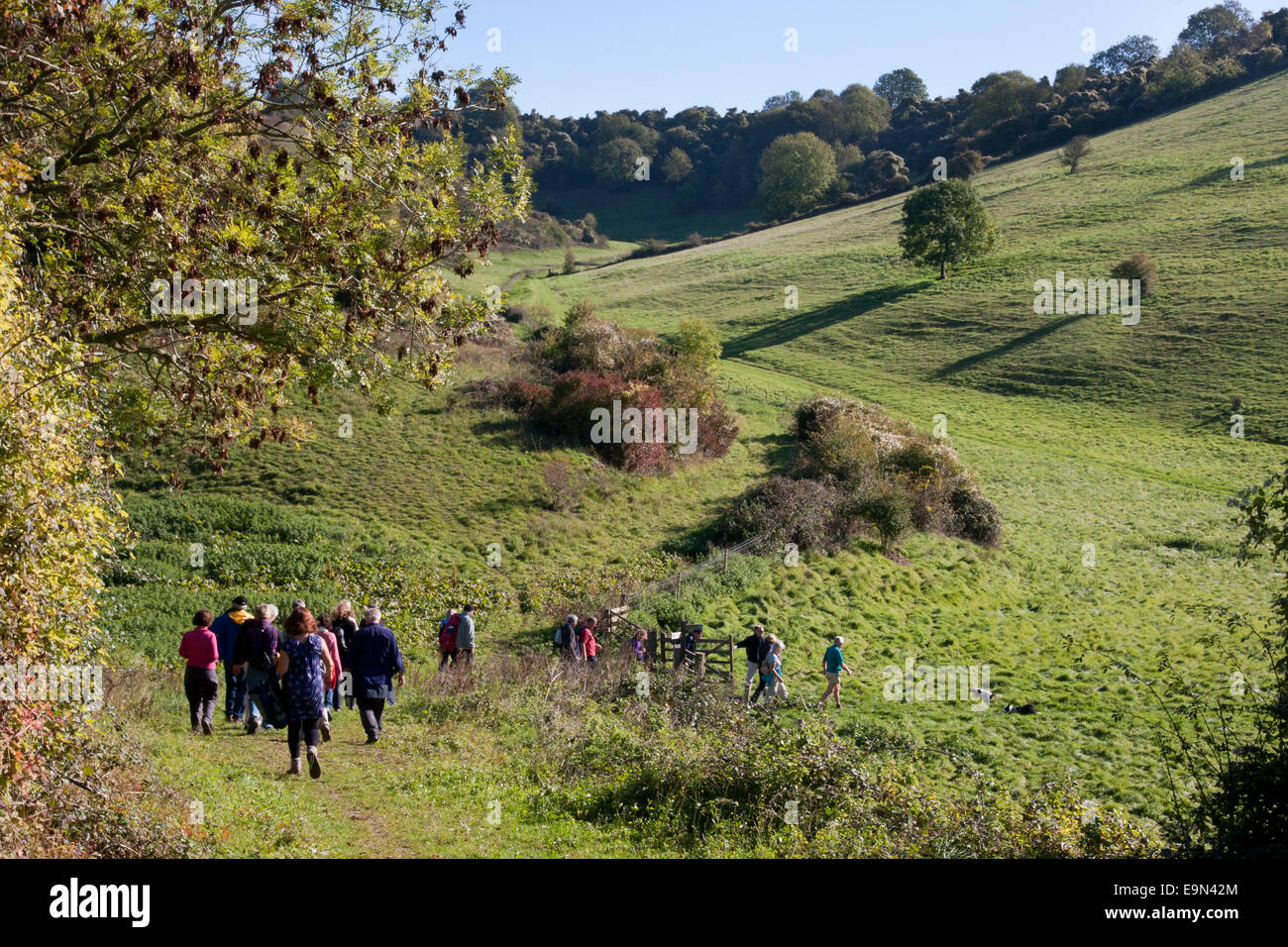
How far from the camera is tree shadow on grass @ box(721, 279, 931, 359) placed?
61.9 m

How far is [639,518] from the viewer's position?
29.4m

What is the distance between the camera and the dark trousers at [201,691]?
11.3 meters

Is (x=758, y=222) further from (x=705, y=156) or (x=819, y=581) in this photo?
(x=819, y=581)

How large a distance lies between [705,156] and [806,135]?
36578 millimetres

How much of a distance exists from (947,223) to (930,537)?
4499cm

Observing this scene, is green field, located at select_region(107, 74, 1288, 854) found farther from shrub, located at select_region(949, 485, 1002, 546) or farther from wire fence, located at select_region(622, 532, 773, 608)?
wire fence, located at select_region(622, 532, 773, 608)

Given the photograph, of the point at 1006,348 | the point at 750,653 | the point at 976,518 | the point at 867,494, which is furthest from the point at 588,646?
the point at 1006,348

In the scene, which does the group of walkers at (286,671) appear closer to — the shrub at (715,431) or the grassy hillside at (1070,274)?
the shrub at (715,431)

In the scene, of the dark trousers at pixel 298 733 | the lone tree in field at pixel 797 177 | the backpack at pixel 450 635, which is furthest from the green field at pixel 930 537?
the lone tree in field at pixel 797 177

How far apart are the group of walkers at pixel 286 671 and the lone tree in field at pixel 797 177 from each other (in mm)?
110253

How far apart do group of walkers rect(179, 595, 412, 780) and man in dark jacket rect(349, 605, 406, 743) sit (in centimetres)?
1

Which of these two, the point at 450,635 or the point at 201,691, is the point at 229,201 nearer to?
the point at 201,691

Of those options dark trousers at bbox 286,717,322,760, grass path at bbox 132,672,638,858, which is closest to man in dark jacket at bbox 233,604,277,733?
grass path at bbox 132,672,638,858
